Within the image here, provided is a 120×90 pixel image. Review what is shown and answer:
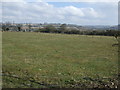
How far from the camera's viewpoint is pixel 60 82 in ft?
22.7

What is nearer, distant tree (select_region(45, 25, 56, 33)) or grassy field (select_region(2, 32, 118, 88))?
grassy field (select_region(2, 32, 118, 88))

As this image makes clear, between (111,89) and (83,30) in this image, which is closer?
(111,89)

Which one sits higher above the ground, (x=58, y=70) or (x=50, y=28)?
(x=50, y=28)

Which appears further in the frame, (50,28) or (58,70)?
(50,28)

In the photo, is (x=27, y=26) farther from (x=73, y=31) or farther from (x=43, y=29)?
(x=73, y=31)

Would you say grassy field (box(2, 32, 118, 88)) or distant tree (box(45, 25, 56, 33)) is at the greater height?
distant tree (box(45, 25, 56, 33))

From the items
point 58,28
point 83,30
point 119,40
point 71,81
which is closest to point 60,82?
point 71,81

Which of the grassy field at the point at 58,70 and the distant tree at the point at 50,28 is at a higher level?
the distant tree at the point at 50,28

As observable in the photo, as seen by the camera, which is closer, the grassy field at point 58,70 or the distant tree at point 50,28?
the grassy field at point 58,70

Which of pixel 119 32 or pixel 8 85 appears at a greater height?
pixel 119 32

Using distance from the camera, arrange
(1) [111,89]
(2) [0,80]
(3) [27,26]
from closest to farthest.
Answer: (1) [111,89]
(2) [0,80]
(3) [27,26]

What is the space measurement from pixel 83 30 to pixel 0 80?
8758 centimetres

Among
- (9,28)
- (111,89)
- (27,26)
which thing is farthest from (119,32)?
(27,26)

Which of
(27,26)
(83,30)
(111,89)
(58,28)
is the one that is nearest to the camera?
(111,89)
